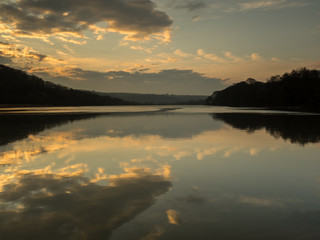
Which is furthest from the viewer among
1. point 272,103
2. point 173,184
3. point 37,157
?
point 272,103

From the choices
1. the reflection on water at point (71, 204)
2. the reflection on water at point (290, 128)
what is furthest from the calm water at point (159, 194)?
the reflection on water at point (290, 128)

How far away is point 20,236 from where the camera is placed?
19.1 ft

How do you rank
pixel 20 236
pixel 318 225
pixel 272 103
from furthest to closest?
pixel 272 103 < pixel 318 225 < pixel 20 236

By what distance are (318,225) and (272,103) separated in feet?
519

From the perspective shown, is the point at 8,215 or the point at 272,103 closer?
the point at 8,215

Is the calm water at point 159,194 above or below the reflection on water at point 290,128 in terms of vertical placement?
below

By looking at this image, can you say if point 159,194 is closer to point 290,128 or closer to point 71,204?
point 71,204

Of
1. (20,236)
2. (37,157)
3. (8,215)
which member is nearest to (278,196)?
(20,236)

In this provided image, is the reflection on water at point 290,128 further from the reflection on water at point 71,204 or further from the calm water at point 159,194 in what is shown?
the reflection on water at point 71,204

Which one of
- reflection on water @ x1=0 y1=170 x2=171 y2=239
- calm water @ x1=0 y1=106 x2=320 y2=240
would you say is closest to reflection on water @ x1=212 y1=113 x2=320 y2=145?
calm water @ x1=0 y1=106 x2=320 y2=240

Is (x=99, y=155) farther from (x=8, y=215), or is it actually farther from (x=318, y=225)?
(x=318, y=225)

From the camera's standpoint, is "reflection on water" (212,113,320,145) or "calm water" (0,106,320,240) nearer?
"calm water" (0,106,320,240)

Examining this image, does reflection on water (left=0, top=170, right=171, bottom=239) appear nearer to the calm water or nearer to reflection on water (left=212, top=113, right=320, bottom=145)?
the calm water

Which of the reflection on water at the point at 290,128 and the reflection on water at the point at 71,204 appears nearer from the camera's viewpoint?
the reflection on water at the point at 71,204
